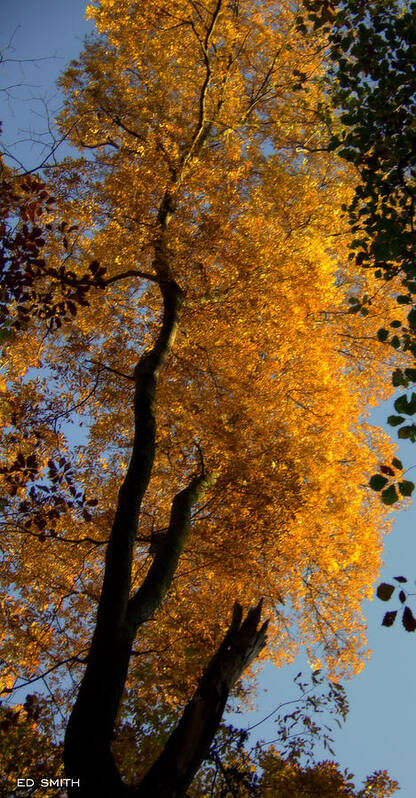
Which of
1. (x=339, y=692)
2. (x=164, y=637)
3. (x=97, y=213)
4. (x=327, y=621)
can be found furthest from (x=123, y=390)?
(x=327, y=621)

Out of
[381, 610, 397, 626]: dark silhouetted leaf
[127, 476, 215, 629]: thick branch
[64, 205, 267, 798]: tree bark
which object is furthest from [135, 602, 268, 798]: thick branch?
[381, 610, 397, 626]: dark silhouetted leaf

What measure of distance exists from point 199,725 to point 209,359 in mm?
7096

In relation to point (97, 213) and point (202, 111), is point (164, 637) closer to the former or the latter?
point (97, 213)

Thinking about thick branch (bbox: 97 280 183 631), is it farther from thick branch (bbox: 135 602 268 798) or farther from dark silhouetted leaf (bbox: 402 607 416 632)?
dark silhouetted leaf (bbox: 402 607 416 632)

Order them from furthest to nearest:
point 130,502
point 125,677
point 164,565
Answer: point 164,565
point 130,502
point 125,677

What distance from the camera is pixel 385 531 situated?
1313cm

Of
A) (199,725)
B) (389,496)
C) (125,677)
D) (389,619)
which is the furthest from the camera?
(125,677)

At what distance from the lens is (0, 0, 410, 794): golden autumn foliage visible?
915 centimetres

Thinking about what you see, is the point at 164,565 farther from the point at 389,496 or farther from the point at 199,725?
the point at 389,496

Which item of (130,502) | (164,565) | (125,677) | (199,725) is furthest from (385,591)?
(164,565)

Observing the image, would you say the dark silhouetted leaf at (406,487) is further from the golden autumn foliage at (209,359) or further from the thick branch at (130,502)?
the golden autumn foliage at (209,359)

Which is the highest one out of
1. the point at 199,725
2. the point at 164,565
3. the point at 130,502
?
the point at 130,502

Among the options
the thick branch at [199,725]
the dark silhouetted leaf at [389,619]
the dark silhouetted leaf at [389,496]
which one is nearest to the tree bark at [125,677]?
the thick branch at [199,725]

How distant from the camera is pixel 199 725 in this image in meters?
4.05
